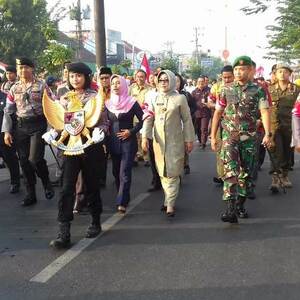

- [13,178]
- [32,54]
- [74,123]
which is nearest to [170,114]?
[74,123]

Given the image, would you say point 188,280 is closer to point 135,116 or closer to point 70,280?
point 70,280

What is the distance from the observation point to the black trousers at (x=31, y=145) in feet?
22.7

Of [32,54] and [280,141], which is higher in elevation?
[32,54]

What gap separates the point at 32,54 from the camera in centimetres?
3366

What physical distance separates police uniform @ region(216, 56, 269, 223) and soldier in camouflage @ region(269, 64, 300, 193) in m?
1.76

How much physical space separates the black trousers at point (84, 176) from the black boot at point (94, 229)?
7 centimetres

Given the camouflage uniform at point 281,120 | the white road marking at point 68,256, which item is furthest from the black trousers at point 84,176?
the camouflage uniform at point 281,120

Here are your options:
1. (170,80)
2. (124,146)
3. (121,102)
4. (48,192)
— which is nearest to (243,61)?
(170,80)

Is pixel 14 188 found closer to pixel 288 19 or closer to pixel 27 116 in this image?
pixel 27 116

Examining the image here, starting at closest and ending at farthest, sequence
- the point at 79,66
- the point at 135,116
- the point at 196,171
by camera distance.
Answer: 1. the point at 79,66
2. the point at 135,116
3. the point at 196,171

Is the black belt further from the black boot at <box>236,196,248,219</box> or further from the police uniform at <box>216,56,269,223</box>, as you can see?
the black boot at <box>236,196,248,219</box>

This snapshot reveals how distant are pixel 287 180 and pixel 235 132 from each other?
2618 millimetres

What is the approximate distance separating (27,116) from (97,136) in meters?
2.01

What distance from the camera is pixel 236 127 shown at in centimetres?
588
